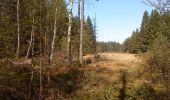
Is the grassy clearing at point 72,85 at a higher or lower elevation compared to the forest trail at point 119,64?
lower

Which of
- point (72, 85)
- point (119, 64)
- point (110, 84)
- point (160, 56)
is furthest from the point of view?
point (119, 64)

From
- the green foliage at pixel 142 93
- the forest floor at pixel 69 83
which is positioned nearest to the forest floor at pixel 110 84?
the forest floor at pixel 69 83

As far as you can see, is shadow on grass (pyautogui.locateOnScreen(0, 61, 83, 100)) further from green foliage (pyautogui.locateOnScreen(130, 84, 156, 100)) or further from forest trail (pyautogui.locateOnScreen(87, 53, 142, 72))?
forest trail (pyautogui.locateOnScreen(87, 53, 142, 72))

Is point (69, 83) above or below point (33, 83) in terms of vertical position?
below

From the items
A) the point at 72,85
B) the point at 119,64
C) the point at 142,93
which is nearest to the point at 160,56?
the point at 142,93

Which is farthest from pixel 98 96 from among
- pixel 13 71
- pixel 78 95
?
pixel 13 71

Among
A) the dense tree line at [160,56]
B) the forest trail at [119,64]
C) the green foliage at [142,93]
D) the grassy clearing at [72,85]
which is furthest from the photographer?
the forest trail at [119,64]

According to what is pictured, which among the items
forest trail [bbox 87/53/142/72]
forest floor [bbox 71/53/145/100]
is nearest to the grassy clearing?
forest floor [bbox 71/53/145/100]

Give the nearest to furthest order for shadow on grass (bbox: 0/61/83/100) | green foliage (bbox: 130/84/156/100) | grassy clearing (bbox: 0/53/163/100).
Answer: shadow on grass (bbox: 0/61/83/100)
grassy clearing (bbox: 0/53/163/100)
green foliage (bbox: 130/84/156/100)

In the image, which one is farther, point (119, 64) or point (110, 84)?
point (119, 64)

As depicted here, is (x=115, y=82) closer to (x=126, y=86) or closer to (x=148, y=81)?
(x=126, y=86)

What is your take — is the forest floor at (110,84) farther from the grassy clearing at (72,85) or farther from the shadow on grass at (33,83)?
the shadow on grass at (33,83)

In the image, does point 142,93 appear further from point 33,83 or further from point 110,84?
point 33,83

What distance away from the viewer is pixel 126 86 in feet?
83.3
